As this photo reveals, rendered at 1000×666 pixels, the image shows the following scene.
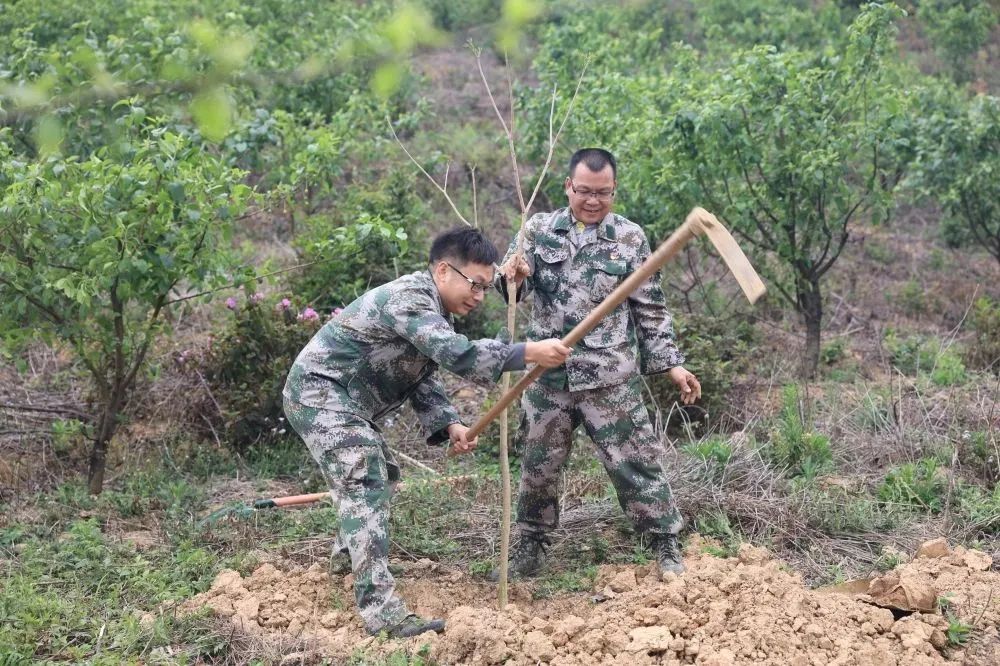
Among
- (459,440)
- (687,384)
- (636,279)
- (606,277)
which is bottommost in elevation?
(459,440)

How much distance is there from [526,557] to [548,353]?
1.39 m

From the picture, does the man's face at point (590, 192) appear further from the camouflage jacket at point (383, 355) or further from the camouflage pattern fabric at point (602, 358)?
the camouflage jacket at point (383, 355)

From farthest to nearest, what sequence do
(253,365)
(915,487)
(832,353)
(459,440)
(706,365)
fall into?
(832,353), (706,365), (253,365), (915,487), (459,440)

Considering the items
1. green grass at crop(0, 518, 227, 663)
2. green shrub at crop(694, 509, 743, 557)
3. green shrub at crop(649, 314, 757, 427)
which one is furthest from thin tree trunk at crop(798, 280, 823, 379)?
green grass at crop(0, 518, 227, 663)

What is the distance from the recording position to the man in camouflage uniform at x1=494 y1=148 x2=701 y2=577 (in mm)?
4375

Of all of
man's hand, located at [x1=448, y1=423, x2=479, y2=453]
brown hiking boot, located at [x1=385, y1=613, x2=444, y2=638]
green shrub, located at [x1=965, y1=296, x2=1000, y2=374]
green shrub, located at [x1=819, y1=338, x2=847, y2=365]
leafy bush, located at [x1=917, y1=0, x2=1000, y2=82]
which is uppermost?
leafy bush, located at [x1=917, y1=0, x2=1000, y2=82]

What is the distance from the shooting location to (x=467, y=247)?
4004 mm

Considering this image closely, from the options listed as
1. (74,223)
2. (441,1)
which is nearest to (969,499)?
(74,223)

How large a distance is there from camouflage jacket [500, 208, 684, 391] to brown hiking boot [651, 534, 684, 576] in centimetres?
70

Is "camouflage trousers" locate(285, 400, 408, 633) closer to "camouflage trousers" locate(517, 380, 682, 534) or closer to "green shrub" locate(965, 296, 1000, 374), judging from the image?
"camouflage trousers" locate(517, 380, 682, 534)

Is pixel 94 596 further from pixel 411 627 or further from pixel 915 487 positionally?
pixel 915 487

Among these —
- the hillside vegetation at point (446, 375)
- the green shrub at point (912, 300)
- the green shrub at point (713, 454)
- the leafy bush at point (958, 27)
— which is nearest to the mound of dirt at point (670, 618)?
the hillside vegetation at point (446, 375)

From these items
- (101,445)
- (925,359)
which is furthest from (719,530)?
(925,359)

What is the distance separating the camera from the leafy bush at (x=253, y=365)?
5980mm
